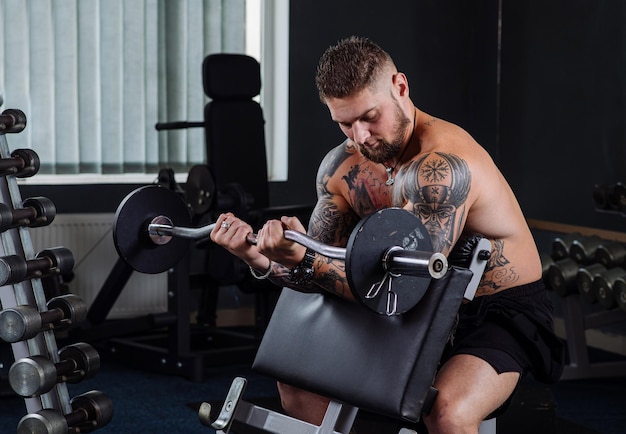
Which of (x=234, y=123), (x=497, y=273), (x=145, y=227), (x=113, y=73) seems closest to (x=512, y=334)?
(x=497, y=273)

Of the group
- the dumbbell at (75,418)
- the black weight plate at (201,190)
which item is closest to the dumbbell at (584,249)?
the black weight plate at (201,190)

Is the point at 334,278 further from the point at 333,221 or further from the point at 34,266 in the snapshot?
the point at 34,266

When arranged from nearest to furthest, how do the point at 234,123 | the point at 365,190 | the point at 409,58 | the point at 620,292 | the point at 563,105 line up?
the point at 365,190
the point at 620,292
the point at 234,123
the point at 563,105
the point at 409,58

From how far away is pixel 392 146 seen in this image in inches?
86.9

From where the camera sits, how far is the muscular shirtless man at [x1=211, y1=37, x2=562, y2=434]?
2.04 metres

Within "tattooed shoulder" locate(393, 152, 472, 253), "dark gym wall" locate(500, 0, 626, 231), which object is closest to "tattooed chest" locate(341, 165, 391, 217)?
"tattooed shoulder" locate(393, 152, 472, 253)

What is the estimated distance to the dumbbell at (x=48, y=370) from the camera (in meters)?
2.56

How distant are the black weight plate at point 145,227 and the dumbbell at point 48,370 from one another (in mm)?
548

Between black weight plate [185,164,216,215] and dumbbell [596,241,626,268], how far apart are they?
152 cm

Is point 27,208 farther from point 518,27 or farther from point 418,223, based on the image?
point 518,27

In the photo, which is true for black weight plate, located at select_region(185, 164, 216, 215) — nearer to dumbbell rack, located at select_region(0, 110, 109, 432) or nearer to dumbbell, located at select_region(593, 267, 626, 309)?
dumbbell rack, located at select_region(0, 110, 109, 432)

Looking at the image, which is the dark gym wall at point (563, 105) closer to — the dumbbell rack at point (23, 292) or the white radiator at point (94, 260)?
the white radiator at point (94, 260)

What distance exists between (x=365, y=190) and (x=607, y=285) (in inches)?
65.2

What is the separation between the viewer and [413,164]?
215cm
